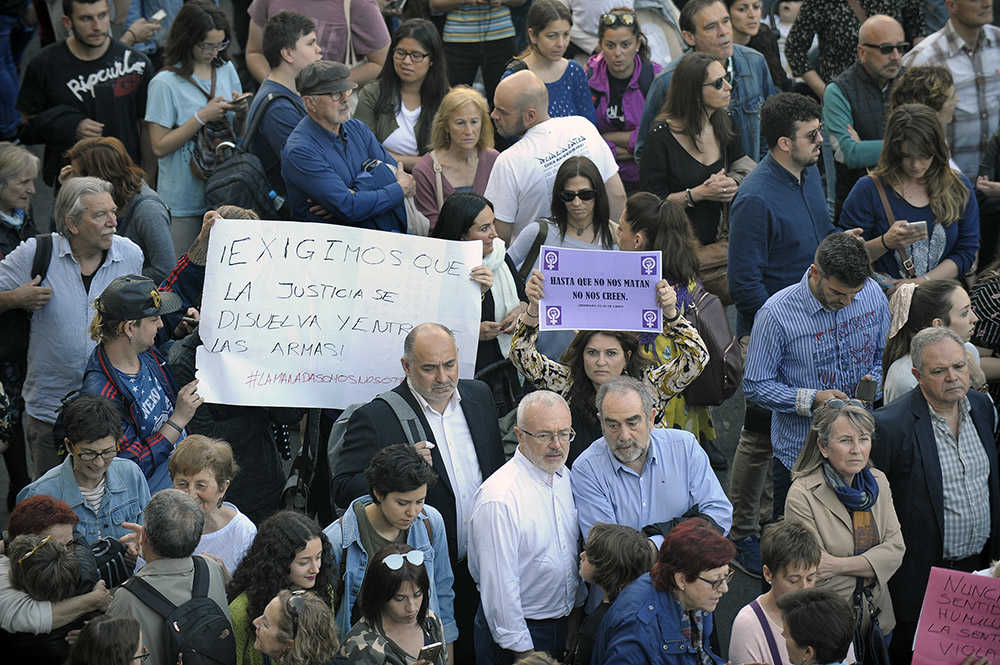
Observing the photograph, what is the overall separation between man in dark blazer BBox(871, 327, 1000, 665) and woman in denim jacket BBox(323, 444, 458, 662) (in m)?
2.24

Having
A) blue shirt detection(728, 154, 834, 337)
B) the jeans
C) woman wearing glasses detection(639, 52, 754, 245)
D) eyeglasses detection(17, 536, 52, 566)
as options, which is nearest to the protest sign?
blue shirt detection(728, 154, 834, 337)

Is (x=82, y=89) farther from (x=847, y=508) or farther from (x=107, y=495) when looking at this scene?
(x=847, y=508)

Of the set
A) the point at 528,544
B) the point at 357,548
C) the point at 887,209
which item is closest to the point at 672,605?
the point at 528,544

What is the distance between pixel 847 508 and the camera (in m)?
6.36

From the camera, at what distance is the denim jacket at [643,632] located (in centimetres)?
548

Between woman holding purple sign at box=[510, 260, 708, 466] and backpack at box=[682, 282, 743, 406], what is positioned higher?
woman holding purple sign at box=[510, 260, 708, 466]

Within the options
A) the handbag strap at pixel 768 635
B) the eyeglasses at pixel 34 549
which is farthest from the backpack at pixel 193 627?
the handbag strap at pixel 768 635

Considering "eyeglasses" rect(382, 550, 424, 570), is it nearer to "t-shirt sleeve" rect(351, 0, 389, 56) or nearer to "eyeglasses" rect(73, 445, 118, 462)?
"eyeglasses" rect(73, 445, 118, 462)

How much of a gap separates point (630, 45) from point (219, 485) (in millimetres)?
5420

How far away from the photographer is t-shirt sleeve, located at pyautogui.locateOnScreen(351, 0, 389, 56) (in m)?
10.1

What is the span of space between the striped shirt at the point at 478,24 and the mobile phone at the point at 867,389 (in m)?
5.06

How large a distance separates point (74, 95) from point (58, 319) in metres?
2.75

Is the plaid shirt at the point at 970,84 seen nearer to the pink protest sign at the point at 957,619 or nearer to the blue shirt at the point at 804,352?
the blue shirt at the point at 804,352

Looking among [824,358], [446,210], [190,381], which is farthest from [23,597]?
[824,358]
